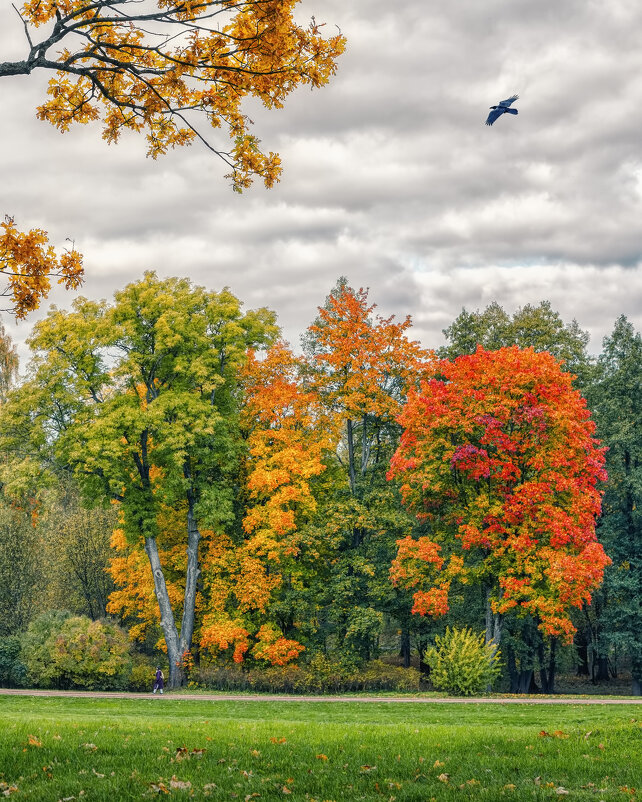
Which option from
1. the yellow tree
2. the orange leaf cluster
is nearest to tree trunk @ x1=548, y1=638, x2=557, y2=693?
the yellow tree

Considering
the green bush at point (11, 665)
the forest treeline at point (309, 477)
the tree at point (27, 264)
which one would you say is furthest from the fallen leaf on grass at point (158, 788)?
the green bush at point (11, 665)

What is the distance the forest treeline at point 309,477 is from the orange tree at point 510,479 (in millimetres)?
95

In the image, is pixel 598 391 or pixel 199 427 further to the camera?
pixel 598 391

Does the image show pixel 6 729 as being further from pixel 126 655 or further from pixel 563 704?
pixel 126 655

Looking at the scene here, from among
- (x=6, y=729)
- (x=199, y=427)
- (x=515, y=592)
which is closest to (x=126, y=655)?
(x=199, y=427)

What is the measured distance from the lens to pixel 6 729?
29.0ft

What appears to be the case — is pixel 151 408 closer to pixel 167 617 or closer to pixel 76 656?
pixel 167 617

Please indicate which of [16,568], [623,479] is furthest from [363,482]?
[16,568]

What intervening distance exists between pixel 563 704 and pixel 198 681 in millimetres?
13401

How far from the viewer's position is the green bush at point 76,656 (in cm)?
2481

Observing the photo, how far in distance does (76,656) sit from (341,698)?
1026 cm

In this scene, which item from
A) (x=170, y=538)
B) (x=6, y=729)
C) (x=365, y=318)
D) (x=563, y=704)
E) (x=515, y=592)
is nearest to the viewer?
(x=6, y=729)

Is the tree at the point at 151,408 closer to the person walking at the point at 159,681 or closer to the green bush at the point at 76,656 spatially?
the person walking at the point at 159,681

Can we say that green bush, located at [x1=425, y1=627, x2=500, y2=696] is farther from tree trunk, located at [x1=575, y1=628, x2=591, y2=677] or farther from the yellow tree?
tree trunk, located at [x1=575, y1=628, x2=591, y2=677]
